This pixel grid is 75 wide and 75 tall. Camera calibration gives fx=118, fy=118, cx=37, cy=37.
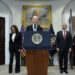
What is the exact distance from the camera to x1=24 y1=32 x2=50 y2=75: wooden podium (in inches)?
83.0

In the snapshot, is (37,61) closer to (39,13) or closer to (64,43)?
(64,43)

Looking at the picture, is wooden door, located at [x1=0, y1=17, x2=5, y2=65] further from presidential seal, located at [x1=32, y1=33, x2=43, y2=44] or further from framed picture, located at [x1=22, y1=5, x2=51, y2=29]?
presidential seal, located at [x1=32, y1=33, x2=43, y2=44]

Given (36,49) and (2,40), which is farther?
(2,40)

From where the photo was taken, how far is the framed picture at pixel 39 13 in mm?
4875

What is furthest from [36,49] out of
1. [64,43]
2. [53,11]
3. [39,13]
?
[53,11]

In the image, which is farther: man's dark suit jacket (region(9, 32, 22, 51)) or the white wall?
the white wall

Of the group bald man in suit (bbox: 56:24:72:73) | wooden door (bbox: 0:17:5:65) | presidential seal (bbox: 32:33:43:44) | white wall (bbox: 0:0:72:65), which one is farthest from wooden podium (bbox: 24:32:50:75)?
wooden door (bbox: 0:17:5:65)

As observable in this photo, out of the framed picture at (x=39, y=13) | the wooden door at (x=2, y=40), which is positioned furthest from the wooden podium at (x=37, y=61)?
the wooden door at (x=2, y=40)

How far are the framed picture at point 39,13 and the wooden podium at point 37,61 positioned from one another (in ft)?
8.92

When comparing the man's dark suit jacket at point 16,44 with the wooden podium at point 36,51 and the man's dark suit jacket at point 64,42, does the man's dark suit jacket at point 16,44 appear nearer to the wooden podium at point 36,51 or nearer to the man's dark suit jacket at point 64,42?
the man's dark suit jacket at point 64,42

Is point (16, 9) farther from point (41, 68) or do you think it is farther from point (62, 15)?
point (41, 68)

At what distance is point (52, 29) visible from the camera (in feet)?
15.4

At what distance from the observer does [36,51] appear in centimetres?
224

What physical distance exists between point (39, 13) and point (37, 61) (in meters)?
3.00
